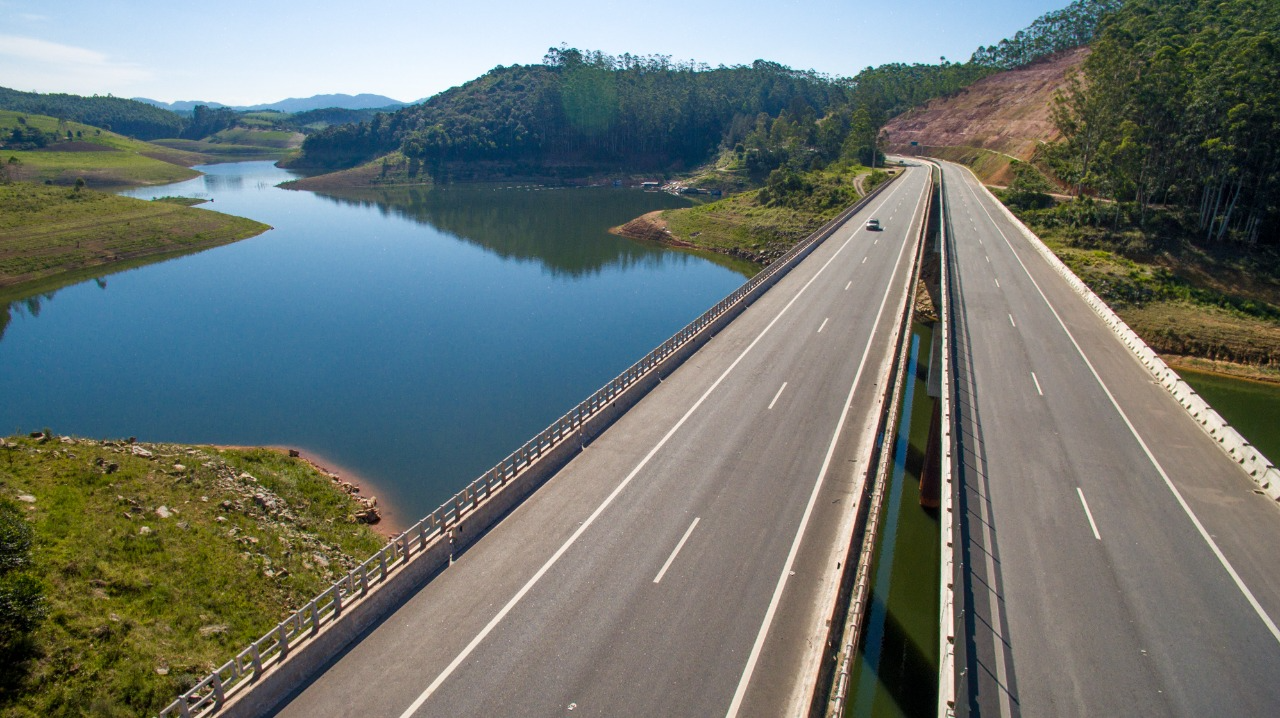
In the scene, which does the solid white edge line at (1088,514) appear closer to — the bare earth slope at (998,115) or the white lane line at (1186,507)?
the white lane line at (1186,507)

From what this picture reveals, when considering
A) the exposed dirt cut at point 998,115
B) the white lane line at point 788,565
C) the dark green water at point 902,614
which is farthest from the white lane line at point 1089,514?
the exposed dirt cut at point 998,115

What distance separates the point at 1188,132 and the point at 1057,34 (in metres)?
150

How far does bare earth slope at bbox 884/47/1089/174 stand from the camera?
122 meters

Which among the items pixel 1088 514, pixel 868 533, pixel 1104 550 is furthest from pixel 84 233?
pixel 1104 550

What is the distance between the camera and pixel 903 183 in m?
108

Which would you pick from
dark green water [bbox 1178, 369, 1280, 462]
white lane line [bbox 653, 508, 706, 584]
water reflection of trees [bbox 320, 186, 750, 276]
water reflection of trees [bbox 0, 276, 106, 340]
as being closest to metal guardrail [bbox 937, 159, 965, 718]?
white lane line [bbox 653, 508, 706, 584]

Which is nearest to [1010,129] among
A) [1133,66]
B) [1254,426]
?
[1133,66]

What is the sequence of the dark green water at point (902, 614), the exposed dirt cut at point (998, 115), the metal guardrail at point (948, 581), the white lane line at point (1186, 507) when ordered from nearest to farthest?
the metal guardrail at point (948, 581)
the white lane line at point (1186, 507)
the dark green water at point (902, 614)
the exposed dirt cut at point (998, 115)

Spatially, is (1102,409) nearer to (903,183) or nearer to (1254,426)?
(1254,426)

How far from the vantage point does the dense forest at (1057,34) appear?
174250 mm

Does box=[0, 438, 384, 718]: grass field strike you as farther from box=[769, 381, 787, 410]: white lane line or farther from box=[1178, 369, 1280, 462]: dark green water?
box=[1178, 369, 1280, 462]: dark green water

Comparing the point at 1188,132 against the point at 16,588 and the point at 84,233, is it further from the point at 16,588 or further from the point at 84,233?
the point at 84,233

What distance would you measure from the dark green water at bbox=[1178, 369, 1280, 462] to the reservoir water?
3925 cm

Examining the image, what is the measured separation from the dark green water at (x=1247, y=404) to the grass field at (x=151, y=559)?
49815 mm
